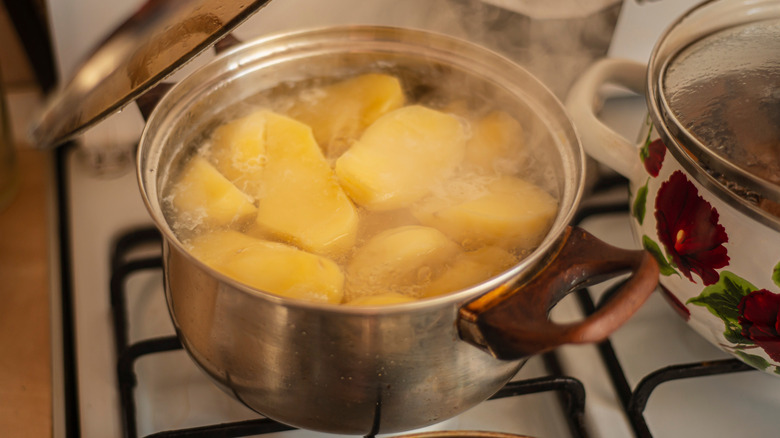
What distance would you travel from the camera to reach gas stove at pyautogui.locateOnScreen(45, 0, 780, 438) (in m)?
0.62

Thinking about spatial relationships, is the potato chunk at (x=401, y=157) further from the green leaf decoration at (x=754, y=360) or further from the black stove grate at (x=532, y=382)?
the green leaf decoration at (x=754, y=360)

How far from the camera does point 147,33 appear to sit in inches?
18.8

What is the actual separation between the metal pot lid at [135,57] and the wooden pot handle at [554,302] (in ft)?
0.94

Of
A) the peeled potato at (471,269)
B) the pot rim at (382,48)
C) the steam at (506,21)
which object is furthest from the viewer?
the steam at (506,21)

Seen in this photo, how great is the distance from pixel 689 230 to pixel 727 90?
0.44 feet

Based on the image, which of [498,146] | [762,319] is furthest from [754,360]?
[498,146]

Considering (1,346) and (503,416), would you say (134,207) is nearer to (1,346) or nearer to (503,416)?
(1,346)

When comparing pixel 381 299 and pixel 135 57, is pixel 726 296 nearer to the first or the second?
pixel 381 299

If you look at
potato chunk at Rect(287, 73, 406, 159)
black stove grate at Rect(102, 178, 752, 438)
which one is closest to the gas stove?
black stove grate at Rect(102, 178, 752, 438)

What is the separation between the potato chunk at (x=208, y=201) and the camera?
59 cm

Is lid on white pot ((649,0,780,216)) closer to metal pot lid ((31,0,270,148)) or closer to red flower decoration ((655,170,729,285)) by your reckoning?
red flower decoration ((655,170,729,285))

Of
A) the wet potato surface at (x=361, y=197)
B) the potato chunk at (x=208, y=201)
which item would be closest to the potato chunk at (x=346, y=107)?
the wet potato surface at (x=361, y=197)

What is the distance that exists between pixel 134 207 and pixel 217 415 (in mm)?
305

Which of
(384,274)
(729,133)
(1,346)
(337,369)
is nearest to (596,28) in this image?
(729,133)
